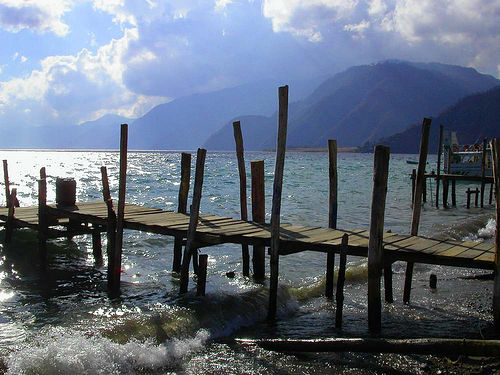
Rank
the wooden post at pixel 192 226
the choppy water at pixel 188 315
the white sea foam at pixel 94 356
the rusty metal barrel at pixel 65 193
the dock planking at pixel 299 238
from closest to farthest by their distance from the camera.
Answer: the white sea foam at pixel 94 356 → the choppy water at pixel 188 315 → the dock planking at pixel 299 238 → the wooden post at pixel 192 226 → the rusty metal barrel at pixel 65 193

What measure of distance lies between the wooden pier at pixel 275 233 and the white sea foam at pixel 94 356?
6.61 feet

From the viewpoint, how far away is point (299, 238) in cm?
860

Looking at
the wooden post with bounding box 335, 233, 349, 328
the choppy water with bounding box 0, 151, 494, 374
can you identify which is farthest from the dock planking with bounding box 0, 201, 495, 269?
the choppy water with bounding box 0, 151, 494, 374

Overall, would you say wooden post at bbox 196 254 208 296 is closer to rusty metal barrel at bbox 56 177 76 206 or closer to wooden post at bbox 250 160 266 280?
wooden post at bbox 250 160 266 280

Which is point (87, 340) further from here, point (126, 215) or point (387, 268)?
point (387, 268)

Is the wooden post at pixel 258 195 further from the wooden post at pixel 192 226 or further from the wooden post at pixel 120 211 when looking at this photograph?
the wooden post at pixel 120 211

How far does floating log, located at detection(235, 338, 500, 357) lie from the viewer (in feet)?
18.4

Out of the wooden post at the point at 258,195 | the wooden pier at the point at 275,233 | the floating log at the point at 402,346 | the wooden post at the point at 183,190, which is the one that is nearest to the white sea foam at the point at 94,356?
the floating log at the point at 402,346

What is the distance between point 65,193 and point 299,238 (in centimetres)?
718

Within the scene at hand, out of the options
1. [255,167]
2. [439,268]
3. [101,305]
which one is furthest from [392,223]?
[101,305]

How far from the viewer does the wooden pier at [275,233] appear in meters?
7.22

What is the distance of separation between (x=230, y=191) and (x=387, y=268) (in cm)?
2990

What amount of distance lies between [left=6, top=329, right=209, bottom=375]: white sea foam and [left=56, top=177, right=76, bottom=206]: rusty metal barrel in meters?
5.74

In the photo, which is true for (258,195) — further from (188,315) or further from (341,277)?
(341,277)
